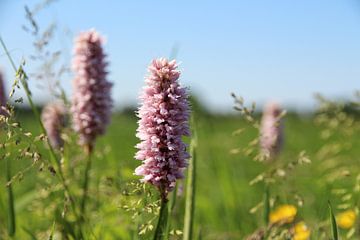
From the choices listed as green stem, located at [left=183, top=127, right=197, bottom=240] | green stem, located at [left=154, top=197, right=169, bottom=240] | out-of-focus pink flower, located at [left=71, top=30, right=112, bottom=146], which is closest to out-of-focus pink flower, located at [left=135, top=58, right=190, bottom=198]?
green stem, located at [left=154, top=197, right=169, bottom=240]

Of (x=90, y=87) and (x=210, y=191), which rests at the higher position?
(x=210, y=191)

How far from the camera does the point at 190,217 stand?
2.19 meters

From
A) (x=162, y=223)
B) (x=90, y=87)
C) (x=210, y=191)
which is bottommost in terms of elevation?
(x=162, y=223)

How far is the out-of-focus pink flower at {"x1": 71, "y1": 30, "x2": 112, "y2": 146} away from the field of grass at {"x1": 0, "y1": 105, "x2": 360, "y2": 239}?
0.23m

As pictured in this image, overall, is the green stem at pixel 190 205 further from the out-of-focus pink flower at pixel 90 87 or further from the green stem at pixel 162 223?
the out-of-focus pink flower at pixel 90 87

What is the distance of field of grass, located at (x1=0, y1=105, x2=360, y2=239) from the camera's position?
2982 millimetres

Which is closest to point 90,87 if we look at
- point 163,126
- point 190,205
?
point 190,205

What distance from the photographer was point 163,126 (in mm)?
1918

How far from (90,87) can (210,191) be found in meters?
3.25

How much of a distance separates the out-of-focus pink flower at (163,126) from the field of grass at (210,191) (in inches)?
8.8

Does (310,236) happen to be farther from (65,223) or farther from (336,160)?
(65,223)

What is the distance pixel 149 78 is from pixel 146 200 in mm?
416

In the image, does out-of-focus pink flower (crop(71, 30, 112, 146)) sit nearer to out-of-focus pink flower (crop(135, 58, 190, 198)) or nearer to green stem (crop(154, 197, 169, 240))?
green stem (crop(154, 197, 169, 240))

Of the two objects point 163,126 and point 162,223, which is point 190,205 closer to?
point 162,223
